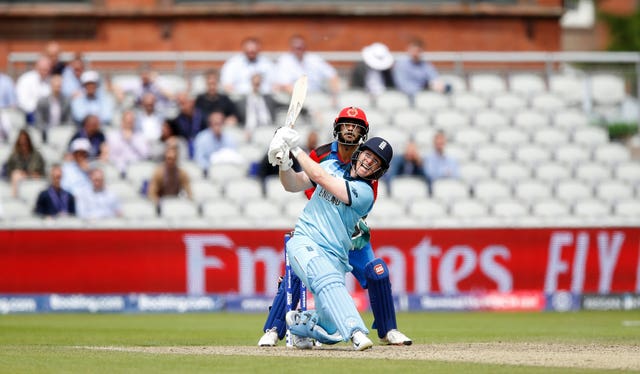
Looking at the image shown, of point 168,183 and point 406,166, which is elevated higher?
point 406,166

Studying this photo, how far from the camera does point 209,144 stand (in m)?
17.6

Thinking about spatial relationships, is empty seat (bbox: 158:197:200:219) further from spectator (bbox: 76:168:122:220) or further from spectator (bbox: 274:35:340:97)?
spectator (bbox: 274:35:340:97)

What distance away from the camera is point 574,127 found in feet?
63.1

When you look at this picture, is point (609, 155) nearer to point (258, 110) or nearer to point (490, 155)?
point (490, 155)

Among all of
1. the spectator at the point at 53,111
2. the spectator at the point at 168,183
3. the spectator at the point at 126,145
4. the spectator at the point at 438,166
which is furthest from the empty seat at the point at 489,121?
the spectator at the point at 53,111

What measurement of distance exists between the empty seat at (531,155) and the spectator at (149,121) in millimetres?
5227

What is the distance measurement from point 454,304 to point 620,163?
3878 mm

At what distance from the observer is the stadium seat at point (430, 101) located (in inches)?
749

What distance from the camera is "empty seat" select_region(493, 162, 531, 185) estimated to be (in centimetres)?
1802

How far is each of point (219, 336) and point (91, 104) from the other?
24.1ft

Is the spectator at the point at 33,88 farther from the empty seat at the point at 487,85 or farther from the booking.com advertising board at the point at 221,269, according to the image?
the empty seat at the point at 487,85

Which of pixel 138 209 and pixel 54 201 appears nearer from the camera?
pixel 54 201

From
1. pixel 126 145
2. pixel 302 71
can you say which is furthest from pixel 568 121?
pixel 126 145

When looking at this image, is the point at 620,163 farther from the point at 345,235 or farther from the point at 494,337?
the point at 345,235
